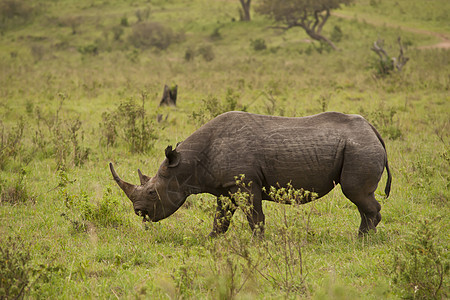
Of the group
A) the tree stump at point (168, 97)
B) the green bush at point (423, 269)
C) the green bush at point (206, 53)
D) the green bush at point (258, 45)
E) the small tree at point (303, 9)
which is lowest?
the green bush at point (258, 45)

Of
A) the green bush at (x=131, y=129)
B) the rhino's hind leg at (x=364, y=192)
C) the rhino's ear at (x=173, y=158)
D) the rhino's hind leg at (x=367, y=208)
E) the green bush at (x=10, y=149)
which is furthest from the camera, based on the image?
the green bush at (x=131, y=129)

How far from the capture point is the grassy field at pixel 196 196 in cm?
437

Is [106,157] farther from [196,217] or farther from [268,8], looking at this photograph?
[268,8]

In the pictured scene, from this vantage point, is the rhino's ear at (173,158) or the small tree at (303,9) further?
the small tree at (303,9)

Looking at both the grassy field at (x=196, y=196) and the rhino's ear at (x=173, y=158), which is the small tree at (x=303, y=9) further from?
the rhino's ear at (x=173, y=158)

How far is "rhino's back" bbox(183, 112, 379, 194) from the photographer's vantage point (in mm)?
5652

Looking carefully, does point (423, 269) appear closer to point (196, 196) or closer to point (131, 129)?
point (196, 196)

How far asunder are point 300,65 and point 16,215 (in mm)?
21063

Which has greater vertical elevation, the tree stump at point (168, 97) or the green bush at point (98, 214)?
the green bush at point (98, 214)

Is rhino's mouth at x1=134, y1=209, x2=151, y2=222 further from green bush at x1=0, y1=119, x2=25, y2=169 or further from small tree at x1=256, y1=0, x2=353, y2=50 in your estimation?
small tree at x1=256, y1=0, x2=353, y2=50

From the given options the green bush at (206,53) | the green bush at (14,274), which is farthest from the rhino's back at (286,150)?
the green bush at (206,53)

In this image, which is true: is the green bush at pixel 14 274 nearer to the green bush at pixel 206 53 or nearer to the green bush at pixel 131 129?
the green bush at pixel 131 129

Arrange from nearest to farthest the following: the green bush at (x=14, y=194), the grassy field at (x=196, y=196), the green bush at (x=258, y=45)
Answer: the grassy field at (x=196, y=196) → the green bush at (x=14, y=194) → the green bush at (x=258, y=45)

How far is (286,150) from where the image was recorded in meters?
5.70
